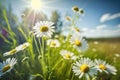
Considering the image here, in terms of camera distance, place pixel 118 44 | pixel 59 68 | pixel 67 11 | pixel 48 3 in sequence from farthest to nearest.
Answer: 1. pixel 118 44
2. pixel 48 3
3. pixel 67 11
4. pixel 59 68

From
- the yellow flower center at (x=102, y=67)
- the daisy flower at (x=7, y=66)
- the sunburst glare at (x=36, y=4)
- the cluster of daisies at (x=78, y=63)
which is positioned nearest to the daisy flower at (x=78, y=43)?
the cluster of daisies at (x=78, y=63)

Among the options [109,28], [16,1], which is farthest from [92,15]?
[16,1]

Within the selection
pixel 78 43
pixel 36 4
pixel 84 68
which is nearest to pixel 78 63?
pixel 84 68

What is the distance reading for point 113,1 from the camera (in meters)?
2.27

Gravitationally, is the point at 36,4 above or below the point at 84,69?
above

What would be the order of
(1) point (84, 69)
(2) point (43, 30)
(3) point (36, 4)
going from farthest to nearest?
(3) point (36, 4) → (2) point (43, 30) → (1) point (84, 69)

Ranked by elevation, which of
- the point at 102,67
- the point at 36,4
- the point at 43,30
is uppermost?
the point at 36,4

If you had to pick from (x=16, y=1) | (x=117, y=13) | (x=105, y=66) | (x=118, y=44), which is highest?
(x=16, y=1)

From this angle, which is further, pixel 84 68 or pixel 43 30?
pixel 43 30

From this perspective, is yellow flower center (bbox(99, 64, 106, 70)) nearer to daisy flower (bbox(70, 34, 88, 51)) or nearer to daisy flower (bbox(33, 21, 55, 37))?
daisy flower (bbox(70, 34, 88, 51))

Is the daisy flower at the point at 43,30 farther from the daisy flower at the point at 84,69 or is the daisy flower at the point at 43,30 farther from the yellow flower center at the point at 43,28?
the daisy flower at the point at 84,69

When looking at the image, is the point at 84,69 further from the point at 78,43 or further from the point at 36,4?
the point at 36,4

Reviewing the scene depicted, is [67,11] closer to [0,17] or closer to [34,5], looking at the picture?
[34,5]

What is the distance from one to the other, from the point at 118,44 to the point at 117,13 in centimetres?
48
